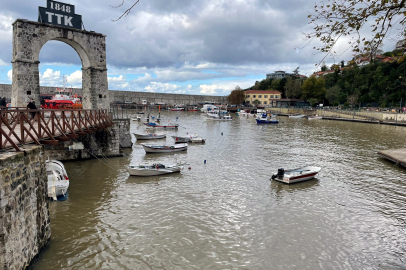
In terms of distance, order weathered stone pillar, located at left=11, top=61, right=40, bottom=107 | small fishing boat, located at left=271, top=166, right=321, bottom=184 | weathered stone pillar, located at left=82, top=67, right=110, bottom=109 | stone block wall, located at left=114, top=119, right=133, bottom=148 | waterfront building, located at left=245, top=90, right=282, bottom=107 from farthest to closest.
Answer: waterfront building, located at left=245, top=90, right=282, bottom=107, stone block wall, located at left=114, top=119, right=133, bottom=148, weathered stone pillar, located at left=82, top=67, right=110, bottom=109, weathered stone pillar, located at left=11, top=61, right=40, bottom=107, small fishing boat, located at left=271, top=166, right=321, bottom=184

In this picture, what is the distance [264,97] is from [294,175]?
93802 mm

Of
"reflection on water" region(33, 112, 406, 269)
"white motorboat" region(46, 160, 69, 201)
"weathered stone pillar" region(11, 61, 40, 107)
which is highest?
"weathered stone pillar" region(11, 61, 40, 107)

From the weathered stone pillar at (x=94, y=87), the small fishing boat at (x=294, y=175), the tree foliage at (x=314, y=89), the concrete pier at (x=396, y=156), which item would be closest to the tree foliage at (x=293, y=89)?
the tree foliage at (x=314, y=89)

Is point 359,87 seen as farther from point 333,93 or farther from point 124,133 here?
point 124,133

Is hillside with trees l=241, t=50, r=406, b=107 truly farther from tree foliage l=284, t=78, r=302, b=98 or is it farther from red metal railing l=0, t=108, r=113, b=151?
red metal railing l=0, t=108, r=113, b=151

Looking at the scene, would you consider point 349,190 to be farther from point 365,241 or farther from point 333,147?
point 333,147

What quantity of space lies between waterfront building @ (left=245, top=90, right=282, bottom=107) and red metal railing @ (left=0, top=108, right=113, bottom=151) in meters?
89.8

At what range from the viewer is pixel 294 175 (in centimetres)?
1609

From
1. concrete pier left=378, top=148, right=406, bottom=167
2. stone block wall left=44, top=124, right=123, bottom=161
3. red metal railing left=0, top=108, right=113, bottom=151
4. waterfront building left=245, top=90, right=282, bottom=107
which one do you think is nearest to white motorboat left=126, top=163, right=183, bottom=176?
red metal railing left=0, top=108, right=113, bottom=151

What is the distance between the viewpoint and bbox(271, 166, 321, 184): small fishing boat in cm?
1584

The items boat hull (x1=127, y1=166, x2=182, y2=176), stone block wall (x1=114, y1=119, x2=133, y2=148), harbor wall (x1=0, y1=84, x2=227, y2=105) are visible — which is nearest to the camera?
boat hull (x1=127, y1=166, x2=182, y2=176)

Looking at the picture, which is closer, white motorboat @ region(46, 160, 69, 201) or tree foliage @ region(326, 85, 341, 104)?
white motorboat @ region(46, 160, 69, 201)

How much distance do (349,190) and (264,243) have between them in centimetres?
830

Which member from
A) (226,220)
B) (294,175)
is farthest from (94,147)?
(294,175)
